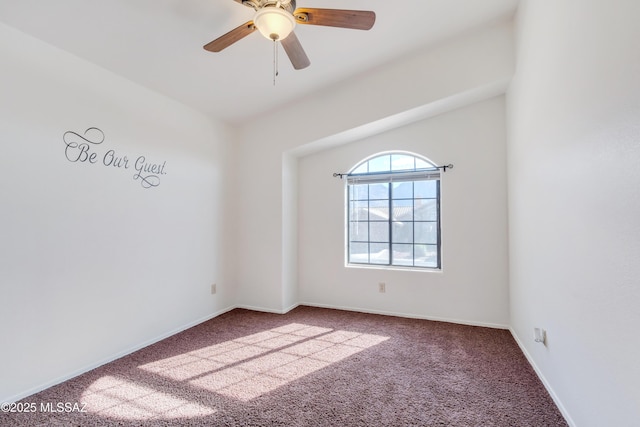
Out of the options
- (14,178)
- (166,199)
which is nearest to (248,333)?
(166,199)

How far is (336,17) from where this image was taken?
1.75 m

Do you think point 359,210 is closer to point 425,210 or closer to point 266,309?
point 425,210

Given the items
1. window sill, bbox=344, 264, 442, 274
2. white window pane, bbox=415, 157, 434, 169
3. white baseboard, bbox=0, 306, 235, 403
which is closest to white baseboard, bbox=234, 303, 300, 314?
white baseboard, bbox=0, 306, 235, 403

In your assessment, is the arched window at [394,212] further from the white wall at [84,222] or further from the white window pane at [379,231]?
the white wall at [84,222]

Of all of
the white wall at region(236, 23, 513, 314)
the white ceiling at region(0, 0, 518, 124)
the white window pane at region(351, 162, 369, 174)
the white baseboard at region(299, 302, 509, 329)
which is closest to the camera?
the white ceiling at region(0, 0, 518, 124)

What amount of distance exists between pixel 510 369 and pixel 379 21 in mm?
3033

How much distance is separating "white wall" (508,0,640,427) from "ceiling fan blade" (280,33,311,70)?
157 cm

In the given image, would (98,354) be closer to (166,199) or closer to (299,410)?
(166,199)

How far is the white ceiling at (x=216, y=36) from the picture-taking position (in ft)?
6.53

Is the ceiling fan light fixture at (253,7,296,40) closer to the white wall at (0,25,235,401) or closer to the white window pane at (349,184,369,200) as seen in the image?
the white wall at (0,25,235,401)

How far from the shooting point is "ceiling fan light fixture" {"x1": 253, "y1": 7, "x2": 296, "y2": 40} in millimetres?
1668

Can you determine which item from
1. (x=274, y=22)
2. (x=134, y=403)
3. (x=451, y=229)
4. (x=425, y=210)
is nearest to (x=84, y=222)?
(x=134, y=403)

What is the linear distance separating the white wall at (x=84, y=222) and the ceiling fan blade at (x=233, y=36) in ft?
4.21

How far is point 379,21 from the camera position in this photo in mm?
2457
